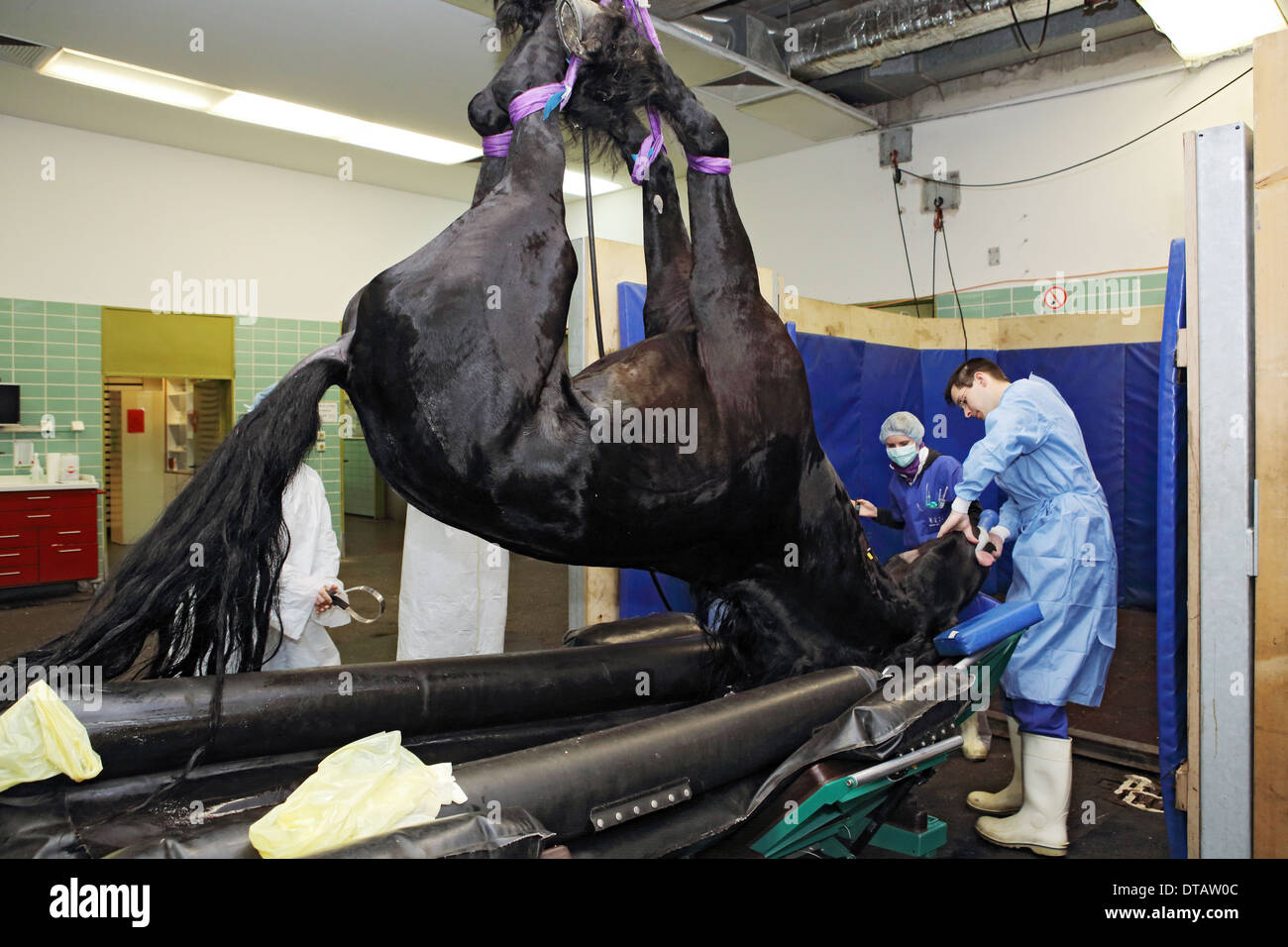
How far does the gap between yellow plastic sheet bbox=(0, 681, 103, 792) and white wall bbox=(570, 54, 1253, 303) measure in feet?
22.9

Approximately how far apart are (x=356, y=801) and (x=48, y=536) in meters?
7.19

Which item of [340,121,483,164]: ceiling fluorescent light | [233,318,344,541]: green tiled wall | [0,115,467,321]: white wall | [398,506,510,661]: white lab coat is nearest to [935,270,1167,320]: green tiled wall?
[340,121,483,164]: ceiling fluorescent light

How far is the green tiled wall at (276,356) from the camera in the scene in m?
9.04

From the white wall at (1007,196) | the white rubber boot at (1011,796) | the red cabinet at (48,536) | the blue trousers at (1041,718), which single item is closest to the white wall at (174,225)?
the red cabinet at (48,536)

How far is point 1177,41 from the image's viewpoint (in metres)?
5.16

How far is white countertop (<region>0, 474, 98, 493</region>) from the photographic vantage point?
267 inches

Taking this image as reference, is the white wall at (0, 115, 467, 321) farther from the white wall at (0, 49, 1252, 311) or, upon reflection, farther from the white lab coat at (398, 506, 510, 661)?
the white lab coat at (398, 506, 510, 661)

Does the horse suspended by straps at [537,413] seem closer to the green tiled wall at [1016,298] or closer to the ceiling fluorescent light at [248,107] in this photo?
the green tiled wall at [1016,298]

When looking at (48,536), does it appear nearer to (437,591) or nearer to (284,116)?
(284,116)

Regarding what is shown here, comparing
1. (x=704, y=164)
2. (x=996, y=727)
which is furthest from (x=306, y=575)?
(x=996, y=727)

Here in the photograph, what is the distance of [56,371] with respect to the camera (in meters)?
7.91

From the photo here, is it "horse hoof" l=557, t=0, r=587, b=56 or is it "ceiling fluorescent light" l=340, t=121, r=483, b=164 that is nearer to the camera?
"horse hoof" l=557, t=0, r=587, b=56
